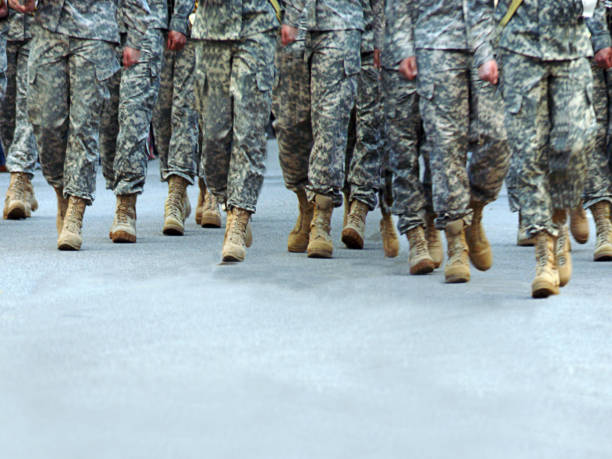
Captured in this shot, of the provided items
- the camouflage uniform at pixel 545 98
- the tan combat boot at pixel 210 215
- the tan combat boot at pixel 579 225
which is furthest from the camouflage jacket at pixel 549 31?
the tan combat boot at pixel 210 215

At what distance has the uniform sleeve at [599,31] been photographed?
507 cm

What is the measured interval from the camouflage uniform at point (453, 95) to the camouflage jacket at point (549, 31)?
0.61 feet

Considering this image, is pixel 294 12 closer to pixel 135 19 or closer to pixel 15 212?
pixel 135 19

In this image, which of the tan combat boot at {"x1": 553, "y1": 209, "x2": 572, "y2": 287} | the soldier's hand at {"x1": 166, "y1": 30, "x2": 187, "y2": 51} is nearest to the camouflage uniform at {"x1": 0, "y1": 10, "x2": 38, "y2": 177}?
the soldier's hand at {"x1": 166, "y1": 30, "x2": 187, "y2": 51}

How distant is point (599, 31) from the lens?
16.7ft

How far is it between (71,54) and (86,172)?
543 mm

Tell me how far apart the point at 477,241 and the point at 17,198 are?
3.18m

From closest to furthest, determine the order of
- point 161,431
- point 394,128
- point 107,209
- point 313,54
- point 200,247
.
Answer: point 161,431 → point 394,128 → point 313,54 → point 200,247 → point 107,209

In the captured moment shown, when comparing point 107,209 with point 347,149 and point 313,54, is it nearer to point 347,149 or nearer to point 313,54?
point 347,149

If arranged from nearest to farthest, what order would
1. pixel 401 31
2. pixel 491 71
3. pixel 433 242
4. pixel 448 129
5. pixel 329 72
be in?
pixel 491 71
pixel 448 129
pixel 401 31
pixel 433 242
pixel 329 72

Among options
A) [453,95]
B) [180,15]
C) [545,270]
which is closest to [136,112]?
[180,15]

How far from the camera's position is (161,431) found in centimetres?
243

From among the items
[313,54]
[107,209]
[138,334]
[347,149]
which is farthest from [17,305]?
[107,209]

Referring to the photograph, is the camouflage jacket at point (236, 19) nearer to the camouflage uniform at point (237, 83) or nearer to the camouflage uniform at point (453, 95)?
the camouflage uniform at point (237, 83)
